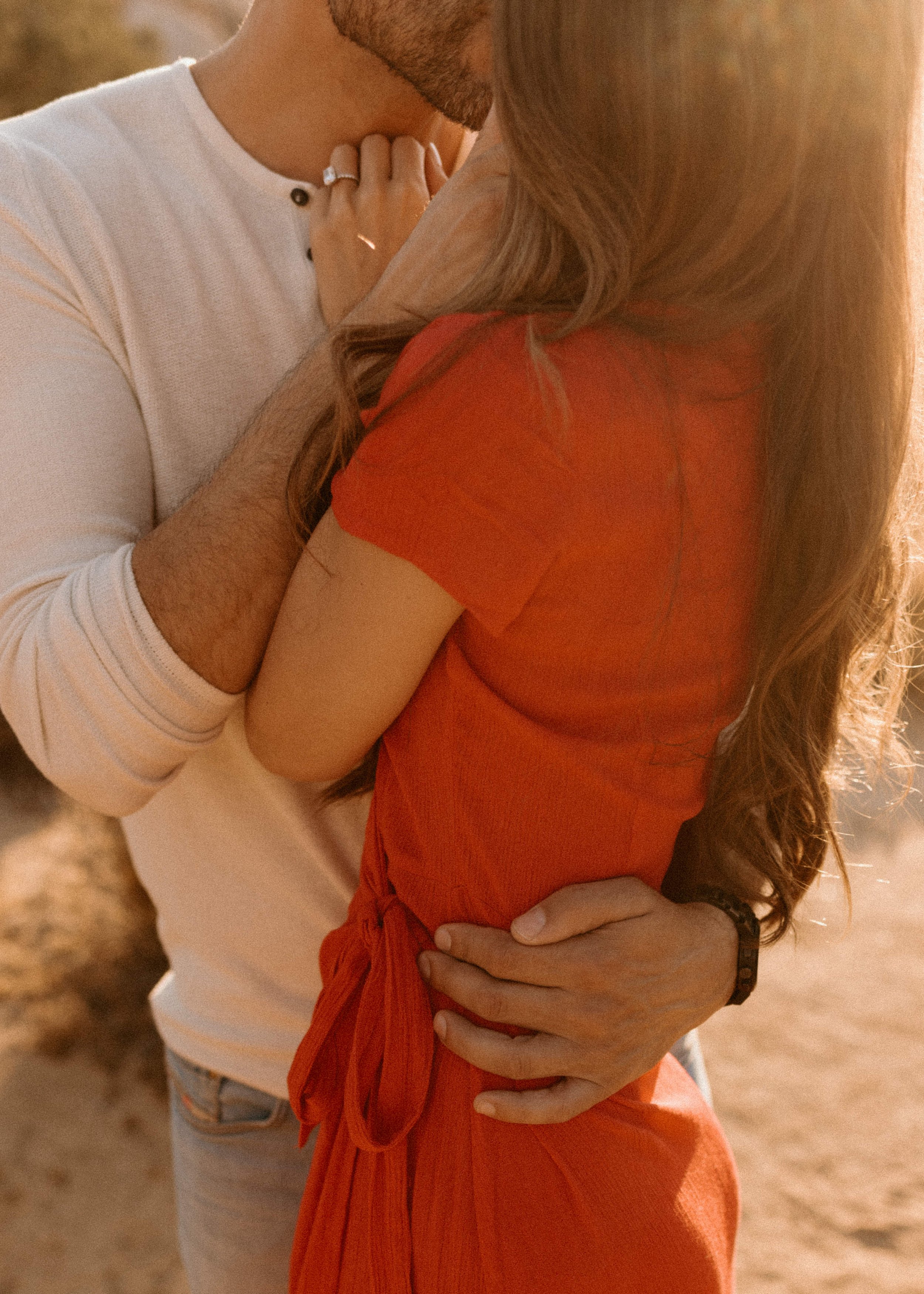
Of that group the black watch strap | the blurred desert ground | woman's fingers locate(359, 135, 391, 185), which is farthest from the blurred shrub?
the black watch strap

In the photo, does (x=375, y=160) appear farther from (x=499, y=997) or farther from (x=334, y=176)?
(x=499, y=997)

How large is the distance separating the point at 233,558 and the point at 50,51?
14.5 feet

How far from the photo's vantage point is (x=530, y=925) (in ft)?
3.32

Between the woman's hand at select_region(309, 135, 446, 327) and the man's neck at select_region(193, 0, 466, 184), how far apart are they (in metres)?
0.05

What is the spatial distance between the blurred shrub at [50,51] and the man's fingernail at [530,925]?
4443 millimetres

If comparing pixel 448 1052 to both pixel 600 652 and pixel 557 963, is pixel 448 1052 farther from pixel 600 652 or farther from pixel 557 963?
pixel 600 652

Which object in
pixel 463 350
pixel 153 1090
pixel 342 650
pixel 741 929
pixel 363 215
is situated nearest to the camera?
pixel 463 350

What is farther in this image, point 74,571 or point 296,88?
point 296,88

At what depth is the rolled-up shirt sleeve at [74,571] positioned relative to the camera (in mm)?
1062

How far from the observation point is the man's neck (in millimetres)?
1422

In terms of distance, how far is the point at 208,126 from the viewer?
140cm

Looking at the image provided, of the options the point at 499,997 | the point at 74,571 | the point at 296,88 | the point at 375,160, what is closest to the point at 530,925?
the point at 499,997

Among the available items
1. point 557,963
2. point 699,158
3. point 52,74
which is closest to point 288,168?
point 699,158

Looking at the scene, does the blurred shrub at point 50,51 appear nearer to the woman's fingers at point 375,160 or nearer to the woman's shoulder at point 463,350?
the woman's fingers at point 375,160
